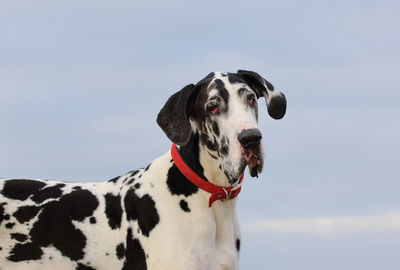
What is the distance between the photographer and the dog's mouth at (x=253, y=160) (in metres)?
7.17

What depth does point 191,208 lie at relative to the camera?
785 cm

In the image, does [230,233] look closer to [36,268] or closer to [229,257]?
[229,257]

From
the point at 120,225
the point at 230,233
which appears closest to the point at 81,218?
the point at 120,225

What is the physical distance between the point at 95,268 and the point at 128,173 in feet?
4.99

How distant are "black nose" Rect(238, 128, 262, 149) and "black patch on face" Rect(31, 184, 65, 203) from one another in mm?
3313

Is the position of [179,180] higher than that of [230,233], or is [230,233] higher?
[179,180]

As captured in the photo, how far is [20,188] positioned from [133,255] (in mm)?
2210

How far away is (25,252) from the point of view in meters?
8.57

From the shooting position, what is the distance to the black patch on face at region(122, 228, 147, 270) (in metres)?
8.02

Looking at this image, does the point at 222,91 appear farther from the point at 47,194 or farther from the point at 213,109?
the point at 47,194

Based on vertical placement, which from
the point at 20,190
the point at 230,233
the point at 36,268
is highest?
the point at 20,190

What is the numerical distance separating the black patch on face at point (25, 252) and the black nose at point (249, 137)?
138 inches

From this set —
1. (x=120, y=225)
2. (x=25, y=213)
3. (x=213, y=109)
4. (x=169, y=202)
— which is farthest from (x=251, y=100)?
(x=25, y=213)

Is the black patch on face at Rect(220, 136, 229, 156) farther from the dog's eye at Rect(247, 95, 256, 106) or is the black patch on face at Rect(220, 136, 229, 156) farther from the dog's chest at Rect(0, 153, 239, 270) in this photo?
the dog's chest at Rect(0, 153, 239, 270)
